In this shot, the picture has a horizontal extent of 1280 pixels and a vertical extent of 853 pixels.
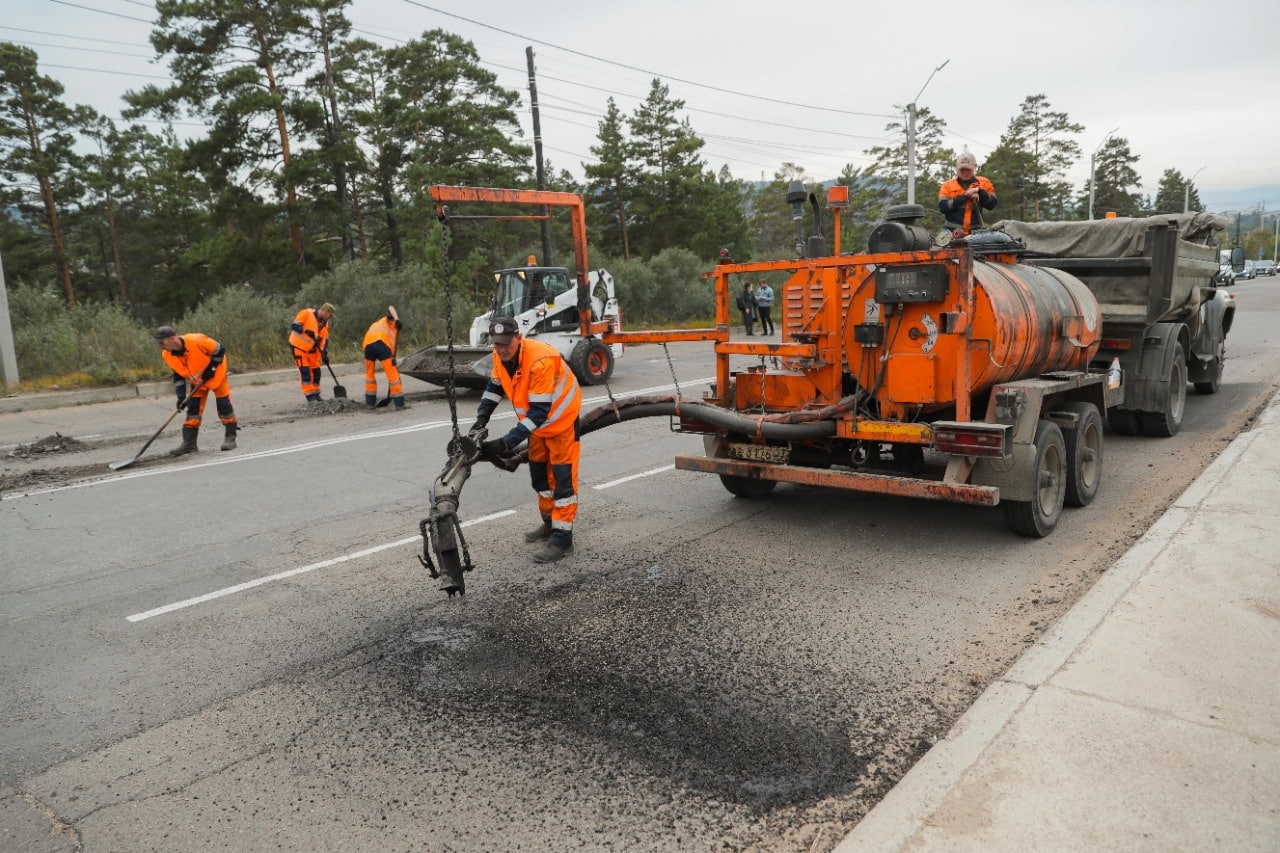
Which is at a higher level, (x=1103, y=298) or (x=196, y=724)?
(x=1103, y=298)

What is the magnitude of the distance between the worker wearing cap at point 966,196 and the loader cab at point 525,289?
8215 millimetres

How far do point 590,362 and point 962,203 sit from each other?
8024mm

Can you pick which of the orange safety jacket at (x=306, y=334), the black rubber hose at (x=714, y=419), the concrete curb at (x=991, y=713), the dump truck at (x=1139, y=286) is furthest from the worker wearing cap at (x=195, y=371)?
the concrete curb at (x=991, y=713)

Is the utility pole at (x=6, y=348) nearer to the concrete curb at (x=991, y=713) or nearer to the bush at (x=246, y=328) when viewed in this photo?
the bush at (x=246, y=328)

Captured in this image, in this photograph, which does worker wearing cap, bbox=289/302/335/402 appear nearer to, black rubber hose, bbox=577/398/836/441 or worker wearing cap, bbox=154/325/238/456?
worker wearing cap, bbox=154/325/238/456

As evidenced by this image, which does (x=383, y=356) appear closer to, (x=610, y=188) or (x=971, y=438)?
(x=971, y=438)

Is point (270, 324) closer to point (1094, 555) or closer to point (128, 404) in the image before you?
point (128, 404)

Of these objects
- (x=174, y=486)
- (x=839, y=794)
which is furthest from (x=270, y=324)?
(x=839, y=794)

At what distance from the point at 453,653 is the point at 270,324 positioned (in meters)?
17.2

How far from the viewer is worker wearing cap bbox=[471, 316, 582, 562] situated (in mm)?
5660

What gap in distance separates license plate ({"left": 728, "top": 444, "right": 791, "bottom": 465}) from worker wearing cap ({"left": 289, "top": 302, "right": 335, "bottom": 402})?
878cm

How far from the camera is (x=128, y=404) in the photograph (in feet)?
48.2

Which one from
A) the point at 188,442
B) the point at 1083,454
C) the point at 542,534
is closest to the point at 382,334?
the point at 188,442

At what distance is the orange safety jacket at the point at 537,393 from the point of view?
223 inches
